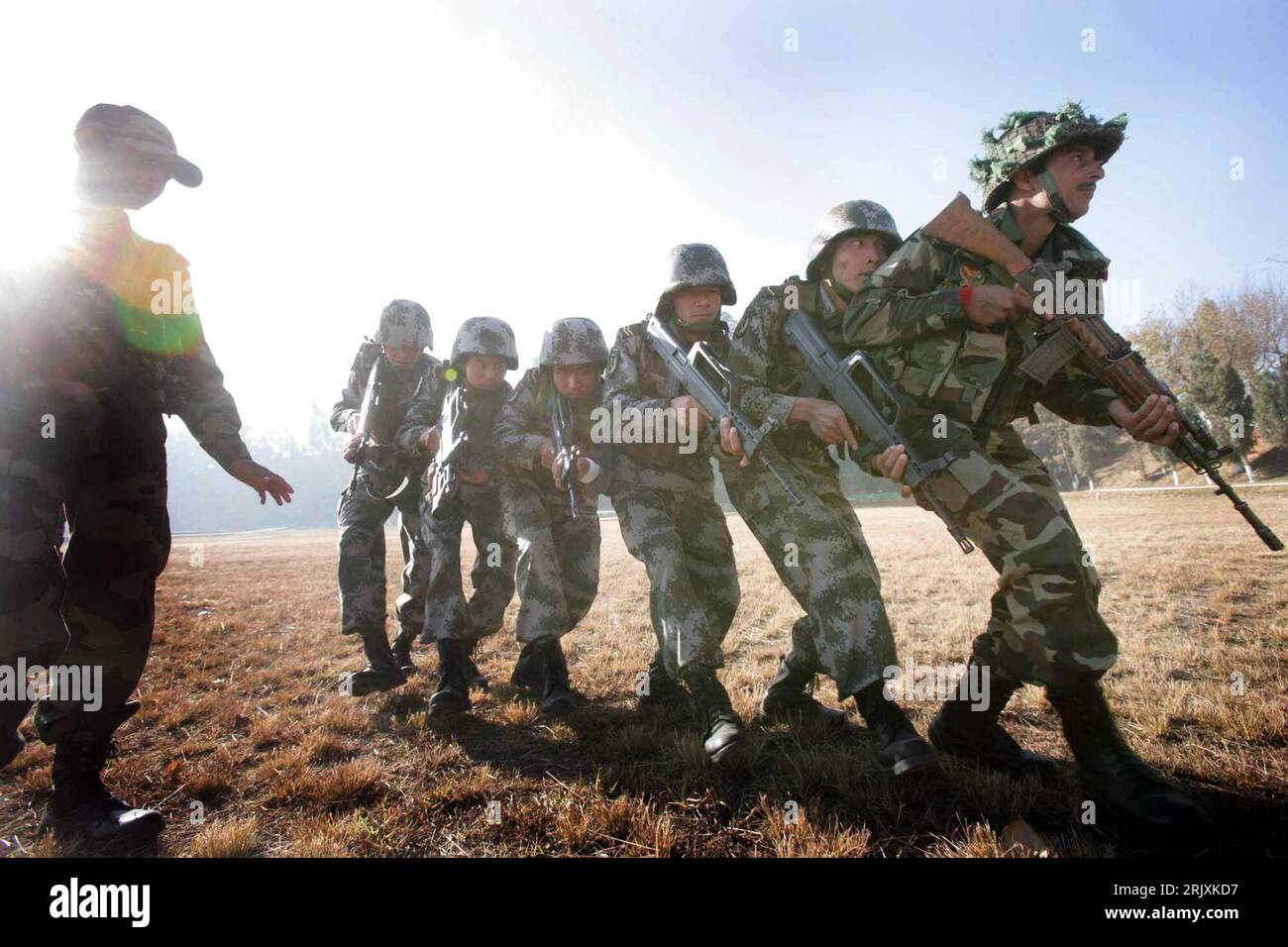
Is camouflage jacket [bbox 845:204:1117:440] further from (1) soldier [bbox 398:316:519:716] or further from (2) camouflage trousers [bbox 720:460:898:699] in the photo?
(1) soldier [bbox 398:316:519:716]

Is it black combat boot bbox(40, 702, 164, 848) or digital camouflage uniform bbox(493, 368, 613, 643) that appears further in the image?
digital camouflage uniform bbox(493, 368, 613, 643)

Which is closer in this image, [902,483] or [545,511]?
[902,483]

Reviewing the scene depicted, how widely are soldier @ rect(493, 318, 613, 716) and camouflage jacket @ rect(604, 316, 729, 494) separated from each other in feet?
0.89

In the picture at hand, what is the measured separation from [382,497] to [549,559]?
77.5 inches

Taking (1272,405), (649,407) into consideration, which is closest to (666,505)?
(649,407)

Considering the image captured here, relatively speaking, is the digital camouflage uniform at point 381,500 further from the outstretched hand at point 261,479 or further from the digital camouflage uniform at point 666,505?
the digital camouflage uniform at point 666,505

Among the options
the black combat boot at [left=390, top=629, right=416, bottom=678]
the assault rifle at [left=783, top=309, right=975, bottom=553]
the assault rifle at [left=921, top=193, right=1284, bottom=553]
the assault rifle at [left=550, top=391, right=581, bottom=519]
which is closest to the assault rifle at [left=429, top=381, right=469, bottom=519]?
the assault rifle at [left=550, top=391, right=581, bottom=519]

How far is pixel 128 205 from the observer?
319 centimetres

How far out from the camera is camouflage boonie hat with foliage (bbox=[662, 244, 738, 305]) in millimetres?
4473

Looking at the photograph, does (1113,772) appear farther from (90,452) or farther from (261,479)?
(90,452)

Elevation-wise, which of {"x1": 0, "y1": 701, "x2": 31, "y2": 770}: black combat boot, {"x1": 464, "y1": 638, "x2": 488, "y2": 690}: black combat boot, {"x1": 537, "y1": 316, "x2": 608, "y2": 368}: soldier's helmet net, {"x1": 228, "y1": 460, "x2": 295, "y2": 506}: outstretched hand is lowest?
{"x1": 464, "y1": 638, "x2": 488, "y2": 690}: black combat boot
